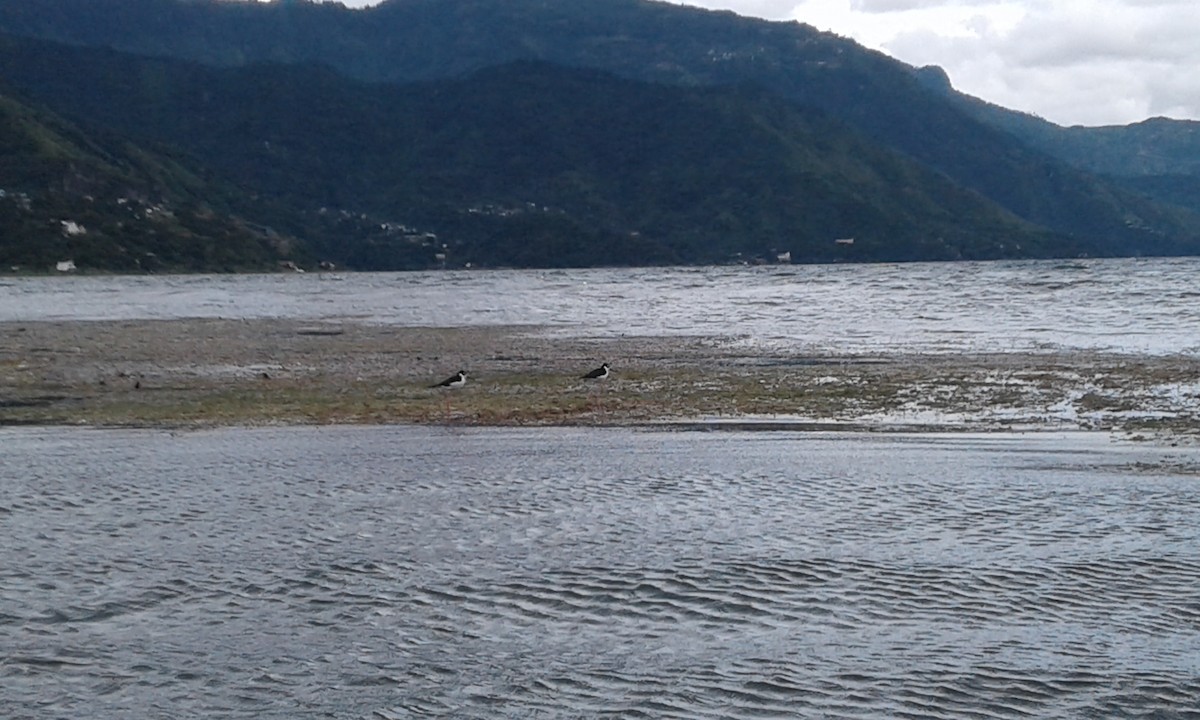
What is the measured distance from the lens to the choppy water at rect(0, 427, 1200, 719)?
9.35m

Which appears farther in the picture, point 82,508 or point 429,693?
point 82,508

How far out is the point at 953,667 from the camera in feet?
32.0

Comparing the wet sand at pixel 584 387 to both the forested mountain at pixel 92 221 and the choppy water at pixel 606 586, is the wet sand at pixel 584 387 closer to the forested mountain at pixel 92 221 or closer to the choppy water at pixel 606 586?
the choppy water at pixel 606 586

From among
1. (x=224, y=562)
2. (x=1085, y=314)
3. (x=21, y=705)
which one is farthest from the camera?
(x=1085, y=314)

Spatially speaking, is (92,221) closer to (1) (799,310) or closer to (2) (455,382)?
(1) (799,310)

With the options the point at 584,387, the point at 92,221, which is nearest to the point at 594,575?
the point at 584,387

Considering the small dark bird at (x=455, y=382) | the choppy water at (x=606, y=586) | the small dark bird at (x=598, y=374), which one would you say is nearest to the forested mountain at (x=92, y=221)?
the small dark bird at (x=455, y=382)

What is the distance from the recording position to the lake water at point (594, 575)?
9.40 meters

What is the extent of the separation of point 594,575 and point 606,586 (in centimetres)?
38

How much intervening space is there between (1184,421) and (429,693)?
1673 cm

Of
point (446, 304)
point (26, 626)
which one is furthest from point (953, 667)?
point (446, 304)

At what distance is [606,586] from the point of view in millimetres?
12117

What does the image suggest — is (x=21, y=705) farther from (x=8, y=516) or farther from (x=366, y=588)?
(x=8, y=516)

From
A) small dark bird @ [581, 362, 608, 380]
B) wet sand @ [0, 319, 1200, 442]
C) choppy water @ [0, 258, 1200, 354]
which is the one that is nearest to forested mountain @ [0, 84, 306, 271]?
choppy water @ [0, 258, 1200, 354]
